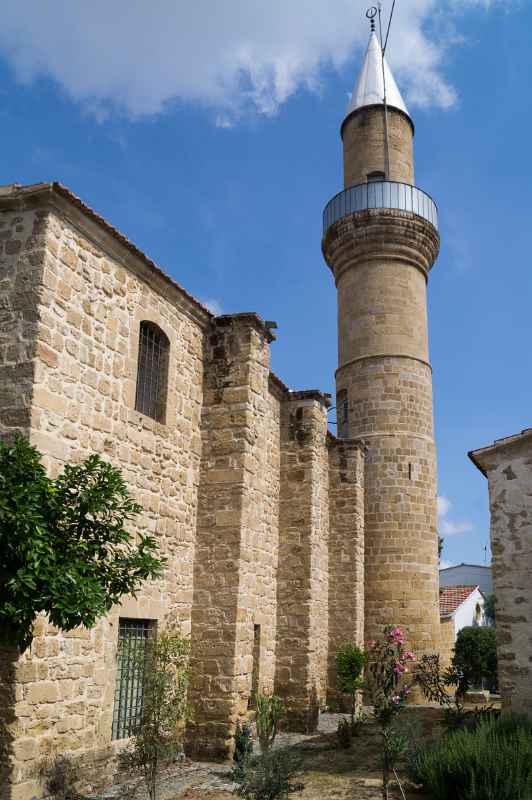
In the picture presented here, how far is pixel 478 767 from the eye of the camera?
6699mm

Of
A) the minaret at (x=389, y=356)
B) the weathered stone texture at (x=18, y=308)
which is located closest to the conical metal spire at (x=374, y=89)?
the minaret at (x=389, y=356)

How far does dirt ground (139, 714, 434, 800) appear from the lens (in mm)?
7543

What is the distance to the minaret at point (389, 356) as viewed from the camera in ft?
53.3

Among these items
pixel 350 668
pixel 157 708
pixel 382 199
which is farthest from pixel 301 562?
pixel 382 199

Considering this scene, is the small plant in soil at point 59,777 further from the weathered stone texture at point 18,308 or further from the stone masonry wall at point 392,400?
the stone masonry wall at point 392,400

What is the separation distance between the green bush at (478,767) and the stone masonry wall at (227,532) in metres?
2.51

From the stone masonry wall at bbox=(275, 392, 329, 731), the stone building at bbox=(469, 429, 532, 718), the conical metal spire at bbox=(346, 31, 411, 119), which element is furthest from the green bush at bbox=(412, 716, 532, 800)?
the conical metal spire at bbox=(346, 31, 411, 119)

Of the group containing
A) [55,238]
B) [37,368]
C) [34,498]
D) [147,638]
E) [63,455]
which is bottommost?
[147,638]

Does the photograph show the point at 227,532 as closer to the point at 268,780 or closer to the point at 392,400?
the point at 268,780

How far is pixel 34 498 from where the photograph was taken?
17.7ft

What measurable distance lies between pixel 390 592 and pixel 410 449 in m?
3.20

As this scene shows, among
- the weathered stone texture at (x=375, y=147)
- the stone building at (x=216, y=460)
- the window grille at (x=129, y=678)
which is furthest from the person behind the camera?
the weathered stone texture at (x=375, y=147)

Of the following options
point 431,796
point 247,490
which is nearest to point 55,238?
point 247,490

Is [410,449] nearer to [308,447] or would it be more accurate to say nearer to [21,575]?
[308,447]
